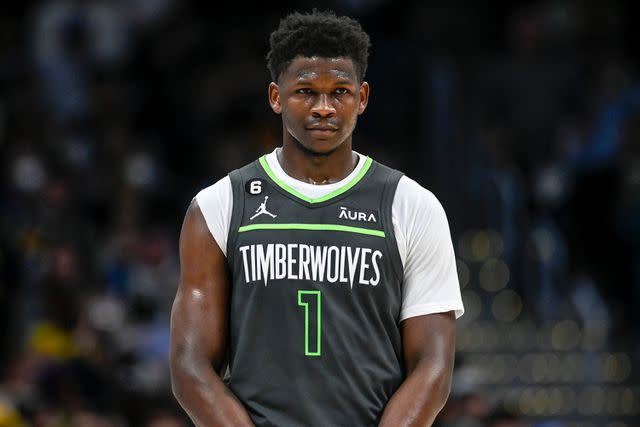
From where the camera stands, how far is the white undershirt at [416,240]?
15.4 feet

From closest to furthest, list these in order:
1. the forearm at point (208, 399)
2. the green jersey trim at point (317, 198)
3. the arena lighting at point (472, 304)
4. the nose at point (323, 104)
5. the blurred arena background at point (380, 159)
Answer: the forearm at point (208, 399) → the nose at point (323, 104) → the green jersey trim at point (317, 198) → the blurred arena background at point (380, 159) → the arena lighting at point (472, 304)

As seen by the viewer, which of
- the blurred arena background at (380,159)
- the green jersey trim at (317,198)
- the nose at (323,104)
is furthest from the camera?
the blurred arena background at (380,159)

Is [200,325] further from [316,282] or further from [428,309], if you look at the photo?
[428,309]

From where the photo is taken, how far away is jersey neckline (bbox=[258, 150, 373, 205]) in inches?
186

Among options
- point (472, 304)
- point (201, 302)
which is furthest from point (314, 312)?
point (472, 304)

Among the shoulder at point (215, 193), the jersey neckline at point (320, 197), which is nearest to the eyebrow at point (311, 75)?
the jersey neckline at point (320, 197)

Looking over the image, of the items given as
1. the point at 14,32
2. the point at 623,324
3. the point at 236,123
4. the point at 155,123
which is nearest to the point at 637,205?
the point at 623,324

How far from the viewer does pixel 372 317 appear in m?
4.64

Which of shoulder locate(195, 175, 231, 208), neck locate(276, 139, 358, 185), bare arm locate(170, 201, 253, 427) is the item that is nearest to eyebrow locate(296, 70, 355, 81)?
neck locate(276, 139, 358, 185)

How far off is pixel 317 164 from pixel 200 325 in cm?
70

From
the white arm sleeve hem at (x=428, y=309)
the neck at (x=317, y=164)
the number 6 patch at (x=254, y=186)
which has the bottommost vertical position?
the white arm sleeve hem at (x=428, y=309)

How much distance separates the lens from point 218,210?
15.5 feet

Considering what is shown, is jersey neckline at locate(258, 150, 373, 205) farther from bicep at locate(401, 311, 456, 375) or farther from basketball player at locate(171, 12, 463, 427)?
bicep at locate(401, 311, 456, 375)

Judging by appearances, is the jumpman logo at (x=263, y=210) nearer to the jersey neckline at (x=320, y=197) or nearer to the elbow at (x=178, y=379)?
the jersey neckline at (x=320, y=197)
